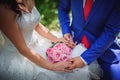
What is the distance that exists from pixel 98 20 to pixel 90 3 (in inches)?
5.5

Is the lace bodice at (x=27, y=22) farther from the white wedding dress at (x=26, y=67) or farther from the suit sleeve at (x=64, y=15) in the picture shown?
the suit sleeve at (x=64, y=15)

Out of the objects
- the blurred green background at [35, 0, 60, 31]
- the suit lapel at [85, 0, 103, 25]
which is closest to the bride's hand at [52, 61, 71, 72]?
the suit lapel at [85, 0, 103, 25]

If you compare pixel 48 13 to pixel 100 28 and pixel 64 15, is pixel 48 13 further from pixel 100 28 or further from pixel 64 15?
pixel 100 28

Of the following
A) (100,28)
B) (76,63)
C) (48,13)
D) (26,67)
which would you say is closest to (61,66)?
(76,63)

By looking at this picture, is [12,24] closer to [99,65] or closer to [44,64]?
[44,64]

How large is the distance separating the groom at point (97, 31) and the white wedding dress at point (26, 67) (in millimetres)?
101

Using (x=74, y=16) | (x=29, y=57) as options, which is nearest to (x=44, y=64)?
(x=29, y=57)

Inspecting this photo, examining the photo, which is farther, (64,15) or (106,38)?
(64,15)

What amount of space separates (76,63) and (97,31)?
288 millimetres

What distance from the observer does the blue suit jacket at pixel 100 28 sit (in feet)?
7.57

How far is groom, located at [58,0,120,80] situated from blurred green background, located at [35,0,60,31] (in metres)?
1.68

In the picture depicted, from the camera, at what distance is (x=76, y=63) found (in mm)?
2393

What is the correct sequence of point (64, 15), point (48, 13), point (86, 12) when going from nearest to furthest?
point (86, 12)
point (64, 15)
point (48, 13)

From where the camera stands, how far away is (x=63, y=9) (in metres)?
2.80
